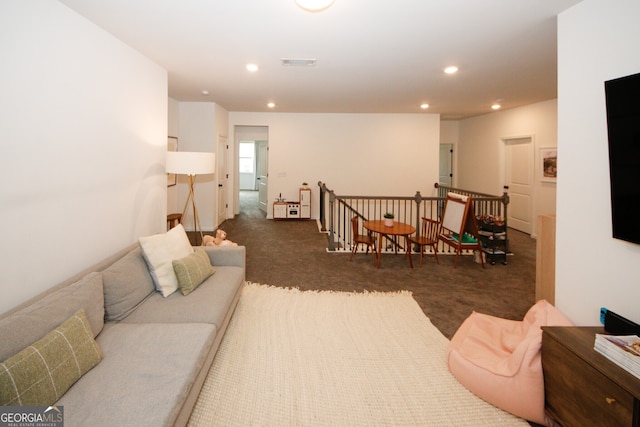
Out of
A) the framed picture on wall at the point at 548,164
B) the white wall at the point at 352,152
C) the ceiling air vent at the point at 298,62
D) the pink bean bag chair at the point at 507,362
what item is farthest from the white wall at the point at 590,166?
the white wall at the point at 352,152

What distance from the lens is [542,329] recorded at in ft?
6.42

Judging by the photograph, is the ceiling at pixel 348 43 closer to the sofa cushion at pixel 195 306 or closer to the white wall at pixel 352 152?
the sofa cushion at pixel 195 306

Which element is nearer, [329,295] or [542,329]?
[542,329]

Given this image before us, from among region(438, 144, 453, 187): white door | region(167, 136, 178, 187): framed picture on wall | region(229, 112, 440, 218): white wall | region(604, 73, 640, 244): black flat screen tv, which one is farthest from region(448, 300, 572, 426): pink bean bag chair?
region(438, 144, 453, 187): white door

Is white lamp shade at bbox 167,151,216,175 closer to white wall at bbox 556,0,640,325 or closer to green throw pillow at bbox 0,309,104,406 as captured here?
green throw pillow at bbox 0,309,104,406

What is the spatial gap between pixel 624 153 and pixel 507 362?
1.39 metres

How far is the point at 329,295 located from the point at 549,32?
3.28 m

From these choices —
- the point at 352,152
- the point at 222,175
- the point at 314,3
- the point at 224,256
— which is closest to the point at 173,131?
the point at 222,175

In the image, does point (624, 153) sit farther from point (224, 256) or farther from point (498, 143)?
point (498, 143)

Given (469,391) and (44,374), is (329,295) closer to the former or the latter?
(469,391)

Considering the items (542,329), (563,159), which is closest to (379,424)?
(542,329)

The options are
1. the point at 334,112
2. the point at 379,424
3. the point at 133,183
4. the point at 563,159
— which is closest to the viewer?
the point at 379,424

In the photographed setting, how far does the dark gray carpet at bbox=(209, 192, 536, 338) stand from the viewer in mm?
3416

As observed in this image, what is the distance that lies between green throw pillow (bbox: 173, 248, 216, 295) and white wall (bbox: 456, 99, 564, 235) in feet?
20.6
